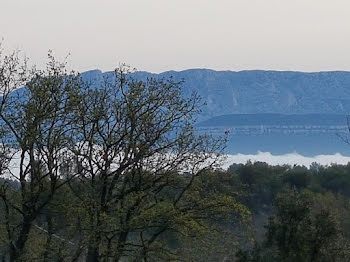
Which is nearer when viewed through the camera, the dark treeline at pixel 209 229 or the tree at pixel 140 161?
the dark treeline at pixel 209 229

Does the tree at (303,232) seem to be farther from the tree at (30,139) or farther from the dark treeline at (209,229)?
the tree at (30,139)

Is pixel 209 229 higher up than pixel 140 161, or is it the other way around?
pixel 140 161

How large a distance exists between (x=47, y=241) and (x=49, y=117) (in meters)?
3.73

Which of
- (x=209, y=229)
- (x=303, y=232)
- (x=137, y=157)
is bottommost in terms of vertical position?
(x=303, y=232)

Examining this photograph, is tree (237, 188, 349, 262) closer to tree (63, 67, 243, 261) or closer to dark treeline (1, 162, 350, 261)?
dark treeline (1, 162, 350, 261)

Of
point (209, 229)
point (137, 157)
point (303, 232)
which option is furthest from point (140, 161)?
point (303, 232)

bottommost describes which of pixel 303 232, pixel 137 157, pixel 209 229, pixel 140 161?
pixel 303 232

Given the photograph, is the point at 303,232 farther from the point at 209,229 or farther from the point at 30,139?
the point at 30,139

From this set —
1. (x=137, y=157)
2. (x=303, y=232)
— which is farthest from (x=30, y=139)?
(x=303, y=232)

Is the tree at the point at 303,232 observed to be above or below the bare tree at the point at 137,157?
below

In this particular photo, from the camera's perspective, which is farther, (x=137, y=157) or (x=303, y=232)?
(x=303, y=232)

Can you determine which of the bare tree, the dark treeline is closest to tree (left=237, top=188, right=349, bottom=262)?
the dark treeline

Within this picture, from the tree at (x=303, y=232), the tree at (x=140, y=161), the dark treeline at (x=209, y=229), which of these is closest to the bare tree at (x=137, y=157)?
the tree at (x=140, y=161)

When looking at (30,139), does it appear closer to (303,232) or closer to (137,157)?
(137,157)
